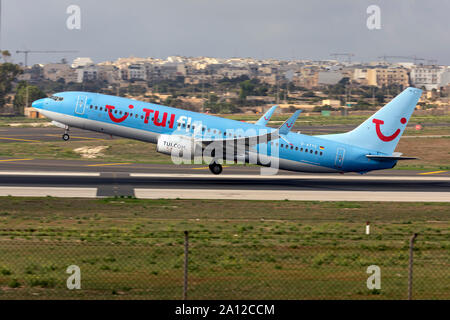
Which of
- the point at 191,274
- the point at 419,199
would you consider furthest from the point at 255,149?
the point at 191,274

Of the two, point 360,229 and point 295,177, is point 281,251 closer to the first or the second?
point 360,229

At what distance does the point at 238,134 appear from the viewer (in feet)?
161

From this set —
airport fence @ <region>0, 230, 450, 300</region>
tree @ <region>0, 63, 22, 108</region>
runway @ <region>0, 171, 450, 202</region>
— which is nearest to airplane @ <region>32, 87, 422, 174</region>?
runway @ <region>0, 171, 450, 202</region>

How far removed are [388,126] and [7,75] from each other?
145307 millimetres

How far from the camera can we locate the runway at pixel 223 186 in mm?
42625

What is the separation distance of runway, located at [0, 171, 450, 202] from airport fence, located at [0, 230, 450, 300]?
14808mm

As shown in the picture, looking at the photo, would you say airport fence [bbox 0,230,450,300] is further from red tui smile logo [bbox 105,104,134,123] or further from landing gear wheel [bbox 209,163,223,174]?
landing gear wheel [bbox 209,163,223,174]

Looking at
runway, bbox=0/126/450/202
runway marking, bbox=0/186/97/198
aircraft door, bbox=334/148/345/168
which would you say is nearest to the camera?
runway marking, bbox=0/186/97/198

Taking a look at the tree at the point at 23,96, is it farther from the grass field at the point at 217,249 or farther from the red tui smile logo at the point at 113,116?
the grass field at the point at 217,249

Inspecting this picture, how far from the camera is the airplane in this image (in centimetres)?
4844

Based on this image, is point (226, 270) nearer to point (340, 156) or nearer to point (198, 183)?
point (198, 183)

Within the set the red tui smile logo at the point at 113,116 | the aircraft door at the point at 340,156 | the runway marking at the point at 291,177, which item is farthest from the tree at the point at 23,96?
the aircraft door at the point at 340,156

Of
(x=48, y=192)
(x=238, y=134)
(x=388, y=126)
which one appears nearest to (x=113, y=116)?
(x=48, y=192)
